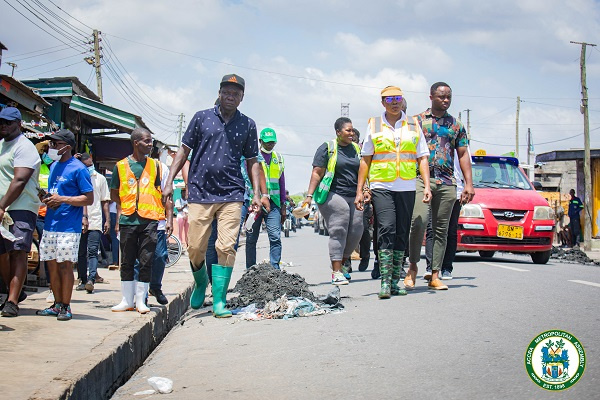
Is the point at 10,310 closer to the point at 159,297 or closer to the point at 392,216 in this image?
the point at 159,297

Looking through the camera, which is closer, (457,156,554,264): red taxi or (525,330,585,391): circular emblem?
(525,330,585,391): circular emblem

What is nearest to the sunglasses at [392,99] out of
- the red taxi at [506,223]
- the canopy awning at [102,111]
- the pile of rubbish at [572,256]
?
the red taxi at [506,223]

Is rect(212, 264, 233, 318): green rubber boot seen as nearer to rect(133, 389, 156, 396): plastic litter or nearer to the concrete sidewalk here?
the concrete sidewalk

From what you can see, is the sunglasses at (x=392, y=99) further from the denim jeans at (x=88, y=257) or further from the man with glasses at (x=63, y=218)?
the denim jeans at (x=88, y=257)

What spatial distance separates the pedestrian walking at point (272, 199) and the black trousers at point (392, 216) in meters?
1.98

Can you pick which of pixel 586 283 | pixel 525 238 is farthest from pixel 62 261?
pixel 525 238

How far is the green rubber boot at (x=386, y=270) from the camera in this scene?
771cm

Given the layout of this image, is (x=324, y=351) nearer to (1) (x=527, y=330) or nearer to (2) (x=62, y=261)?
(1) (x=527, y=330)

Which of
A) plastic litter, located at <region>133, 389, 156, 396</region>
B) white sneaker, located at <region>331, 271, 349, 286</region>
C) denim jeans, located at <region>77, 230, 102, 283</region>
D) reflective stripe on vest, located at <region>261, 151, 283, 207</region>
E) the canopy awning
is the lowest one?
plastic litter, located at <region>133, 389, 156, 396</region>

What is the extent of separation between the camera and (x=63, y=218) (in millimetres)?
6844

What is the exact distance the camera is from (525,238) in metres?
13.1

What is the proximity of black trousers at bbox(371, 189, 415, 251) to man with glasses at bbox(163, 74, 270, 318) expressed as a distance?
1.67 m

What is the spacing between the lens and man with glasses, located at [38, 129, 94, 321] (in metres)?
6.71

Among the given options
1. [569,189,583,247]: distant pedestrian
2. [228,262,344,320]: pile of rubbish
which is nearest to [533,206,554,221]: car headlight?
Result: [228,262,344,320]: pile of rubbish
